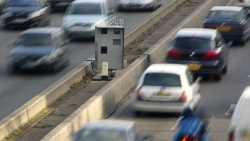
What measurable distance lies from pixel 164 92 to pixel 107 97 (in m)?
1.85

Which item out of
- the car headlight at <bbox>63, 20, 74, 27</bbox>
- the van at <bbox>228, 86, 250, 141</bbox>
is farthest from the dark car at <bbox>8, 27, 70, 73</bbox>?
the van at <bbox>228, 86, 250, 141</bbox>

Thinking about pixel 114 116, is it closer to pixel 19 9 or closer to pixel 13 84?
pixel 13 84

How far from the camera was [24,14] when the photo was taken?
35219 mm

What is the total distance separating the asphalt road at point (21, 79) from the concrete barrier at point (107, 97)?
2566mm

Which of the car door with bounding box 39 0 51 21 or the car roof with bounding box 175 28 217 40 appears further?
the car door with bounding box 39 0 51 21

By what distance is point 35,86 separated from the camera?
24.4 m

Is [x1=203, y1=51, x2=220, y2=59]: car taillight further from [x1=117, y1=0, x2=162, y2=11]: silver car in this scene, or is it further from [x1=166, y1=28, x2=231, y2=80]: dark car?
[x1=117, y1=0, x2=162, y2=11]: silver car

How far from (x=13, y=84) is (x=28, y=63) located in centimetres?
169

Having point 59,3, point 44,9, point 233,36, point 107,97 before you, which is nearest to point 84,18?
point 44,9

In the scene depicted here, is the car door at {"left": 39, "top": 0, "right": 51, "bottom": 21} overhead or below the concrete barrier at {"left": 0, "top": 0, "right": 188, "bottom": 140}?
below

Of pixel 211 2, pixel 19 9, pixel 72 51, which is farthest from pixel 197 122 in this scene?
pixel 211 2

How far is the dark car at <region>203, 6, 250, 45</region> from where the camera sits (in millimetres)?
30719

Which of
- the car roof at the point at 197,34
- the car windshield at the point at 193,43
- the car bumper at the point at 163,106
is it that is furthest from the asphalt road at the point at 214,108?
the car roof at the point at 197,34

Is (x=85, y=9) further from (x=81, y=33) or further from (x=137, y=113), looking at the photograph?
(x=137, y=113)
